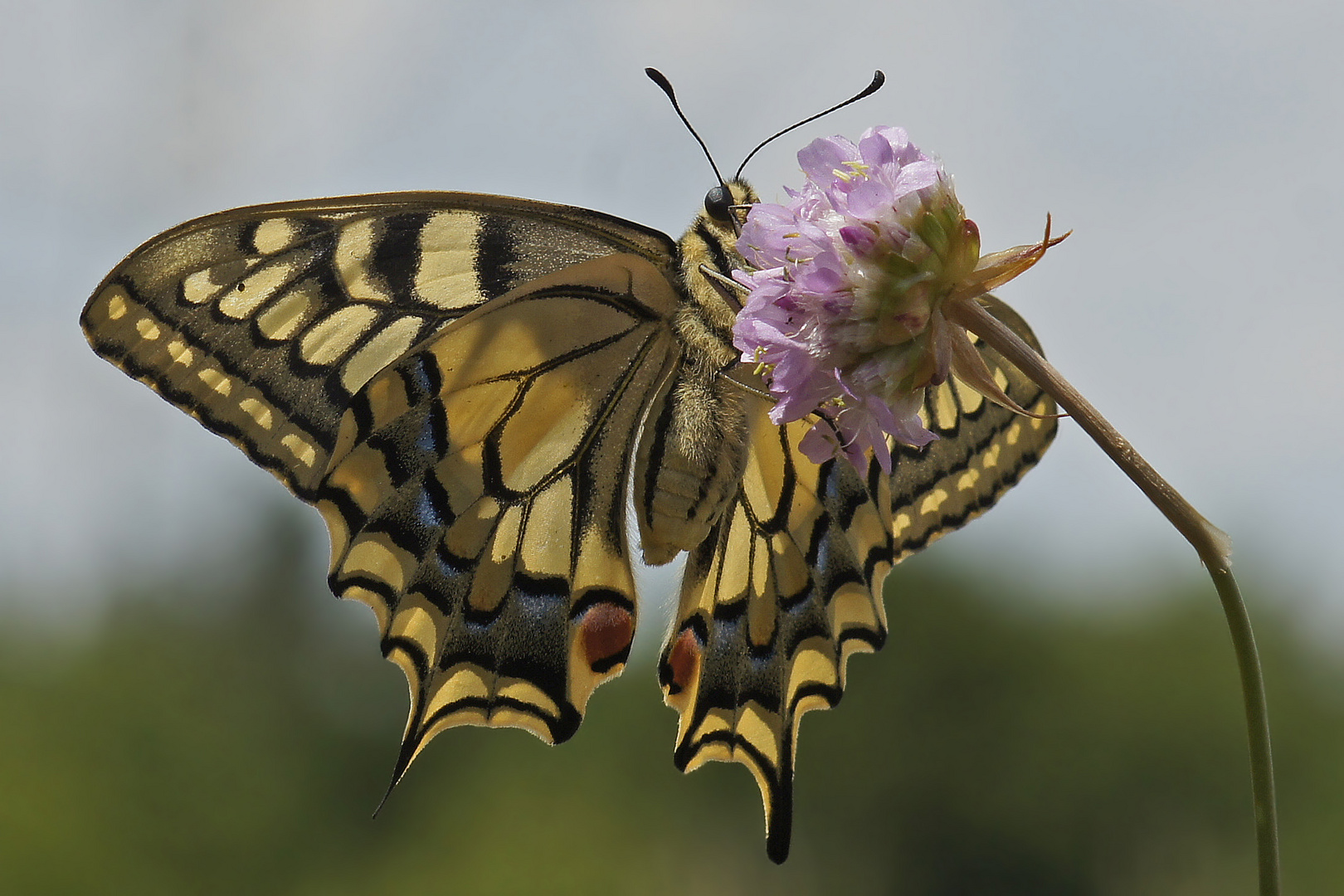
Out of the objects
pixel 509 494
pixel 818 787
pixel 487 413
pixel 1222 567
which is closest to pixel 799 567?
pixel 509 494

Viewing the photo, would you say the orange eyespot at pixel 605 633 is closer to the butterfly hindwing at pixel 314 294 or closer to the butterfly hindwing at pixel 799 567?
the butterfly hindwing at pixel 799 567

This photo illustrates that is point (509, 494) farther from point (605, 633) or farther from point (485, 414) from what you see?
point (605, 633)

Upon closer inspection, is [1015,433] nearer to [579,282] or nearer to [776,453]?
[776,453]

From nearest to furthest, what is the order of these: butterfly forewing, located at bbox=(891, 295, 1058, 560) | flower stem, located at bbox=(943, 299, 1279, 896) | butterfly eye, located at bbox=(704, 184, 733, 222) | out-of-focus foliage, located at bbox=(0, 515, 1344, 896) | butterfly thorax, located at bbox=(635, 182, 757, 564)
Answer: flower stem, located at bbox=(943, 299, 1279, 896) → butterfly thorax, located at bbox=(635, 182, 757, 564) → butterfly eye, located at bbox=(704, 184, 733, 222) → butterfly forewing, located at bbox=(891, 295, 1058, 560) → out-of-focus foliage, located at bbox=(0, 515, 1344, 896)

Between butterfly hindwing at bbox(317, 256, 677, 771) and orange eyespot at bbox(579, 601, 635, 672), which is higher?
butterfly hindwing at bbox(317, 256, 677, 771)

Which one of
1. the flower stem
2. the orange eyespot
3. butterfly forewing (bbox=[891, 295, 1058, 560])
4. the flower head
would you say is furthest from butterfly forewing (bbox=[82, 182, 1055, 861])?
the flower stem

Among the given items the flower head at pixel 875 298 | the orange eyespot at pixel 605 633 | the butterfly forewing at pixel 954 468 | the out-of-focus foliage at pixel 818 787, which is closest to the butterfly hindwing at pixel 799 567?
the butterfly forewing at pixel 954 468

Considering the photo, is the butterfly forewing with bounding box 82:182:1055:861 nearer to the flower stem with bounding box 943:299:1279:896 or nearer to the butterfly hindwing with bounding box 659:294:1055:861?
the butterfly hindwing with bounding box 659:294:1055:861

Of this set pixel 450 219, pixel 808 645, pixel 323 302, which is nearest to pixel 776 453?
pixel 808 645
